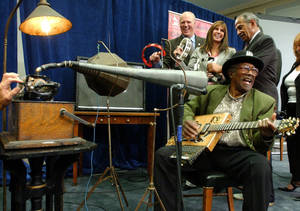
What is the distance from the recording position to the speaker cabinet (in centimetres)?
317

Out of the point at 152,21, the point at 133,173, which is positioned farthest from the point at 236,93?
the point at 152,21

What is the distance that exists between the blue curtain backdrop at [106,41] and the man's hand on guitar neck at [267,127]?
2496 mm

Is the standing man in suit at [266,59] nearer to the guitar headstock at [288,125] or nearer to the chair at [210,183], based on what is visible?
the guitar headstock at [288,125]

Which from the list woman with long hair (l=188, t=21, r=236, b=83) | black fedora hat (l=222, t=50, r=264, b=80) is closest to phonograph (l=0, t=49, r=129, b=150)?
black fedora hat (l=222, t=50, r=264, b=80)

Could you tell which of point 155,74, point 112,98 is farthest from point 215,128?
point 112,98

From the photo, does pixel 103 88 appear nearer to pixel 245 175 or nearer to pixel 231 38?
pixel 245 175

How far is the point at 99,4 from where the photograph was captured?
3.64m

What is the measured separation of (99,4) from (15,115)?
2859 mm

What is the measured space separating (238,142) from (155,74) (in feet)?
3.86

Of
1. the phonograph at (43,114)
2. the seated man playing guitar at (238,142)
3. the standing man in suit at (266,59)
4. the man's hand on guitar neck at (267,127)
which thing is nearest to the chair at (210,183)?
the seated man playing guitar at (238,142)

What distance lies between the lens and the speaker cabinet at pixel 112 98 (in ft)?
10.4

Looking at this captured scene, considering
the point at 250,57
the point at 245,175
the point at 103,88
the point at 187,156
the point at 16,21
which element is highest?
the point at 16,21

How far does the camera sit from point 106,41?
3686 millimetres

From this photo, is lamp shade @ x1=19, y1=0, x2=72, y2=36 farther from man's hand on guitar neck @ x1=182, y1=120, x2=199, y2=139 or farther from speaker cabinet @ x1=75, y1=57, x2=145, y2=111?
speaker cabinet @ x1=75, y1=57, x2=145, y2=111
